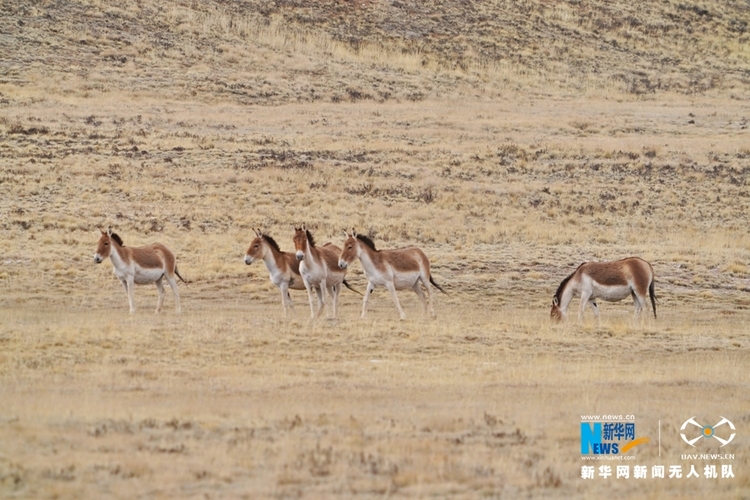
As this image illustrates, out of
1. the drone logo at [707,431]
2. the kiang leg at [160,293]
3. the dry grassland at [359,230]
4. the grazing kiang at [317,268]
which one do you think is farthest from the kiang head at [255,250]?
the drone logo at [707,431]

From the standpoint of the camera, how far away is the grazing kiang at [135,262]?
73.1 feet

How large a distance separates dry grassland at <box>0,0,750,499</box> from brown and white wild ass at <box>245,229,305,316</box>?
82 centimetres

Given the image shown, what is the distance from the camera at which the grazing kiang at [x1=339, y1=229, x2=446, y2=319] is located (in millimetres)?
21875

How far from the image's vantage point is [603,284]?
22.2 meters

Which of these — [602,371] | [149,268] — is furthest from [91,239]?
[602,371]

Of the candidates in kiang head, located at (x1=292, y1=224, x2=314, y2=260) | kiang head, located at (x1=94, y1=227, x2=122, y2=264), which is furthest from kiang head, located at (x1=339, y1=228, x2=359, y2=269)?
kiang head, located at (x1=94, y1=227, x2=122, y2=264)

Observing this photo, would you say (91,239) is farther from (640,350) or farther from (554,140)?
(554,140)

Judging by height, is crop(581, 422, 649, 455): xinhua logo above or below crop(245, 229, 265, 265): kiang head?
below

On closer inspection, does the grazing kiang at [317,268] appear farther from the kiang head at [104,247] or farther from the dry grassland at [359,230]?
the kiang head at [104,247]

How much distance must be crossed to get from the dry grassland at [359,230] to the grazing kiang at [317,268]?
75cm

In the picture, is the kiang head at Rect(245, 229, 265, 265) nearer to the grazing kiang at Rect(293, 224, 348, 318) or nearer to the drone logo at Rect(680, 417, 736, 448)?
the grazing kiang at Rect(293, 224, 348, 318)

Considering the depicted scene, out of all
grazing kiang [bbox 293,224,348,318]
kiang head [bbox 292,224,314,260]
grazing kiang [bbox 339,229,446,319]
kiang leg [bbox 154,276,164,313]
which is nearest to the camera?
kiang head [bbox 292,224,314,260]

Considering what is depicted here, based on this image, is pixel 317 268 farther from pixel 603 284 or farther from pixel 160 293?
pixel 603 284

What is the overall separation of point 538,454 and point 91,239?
23.1 m
